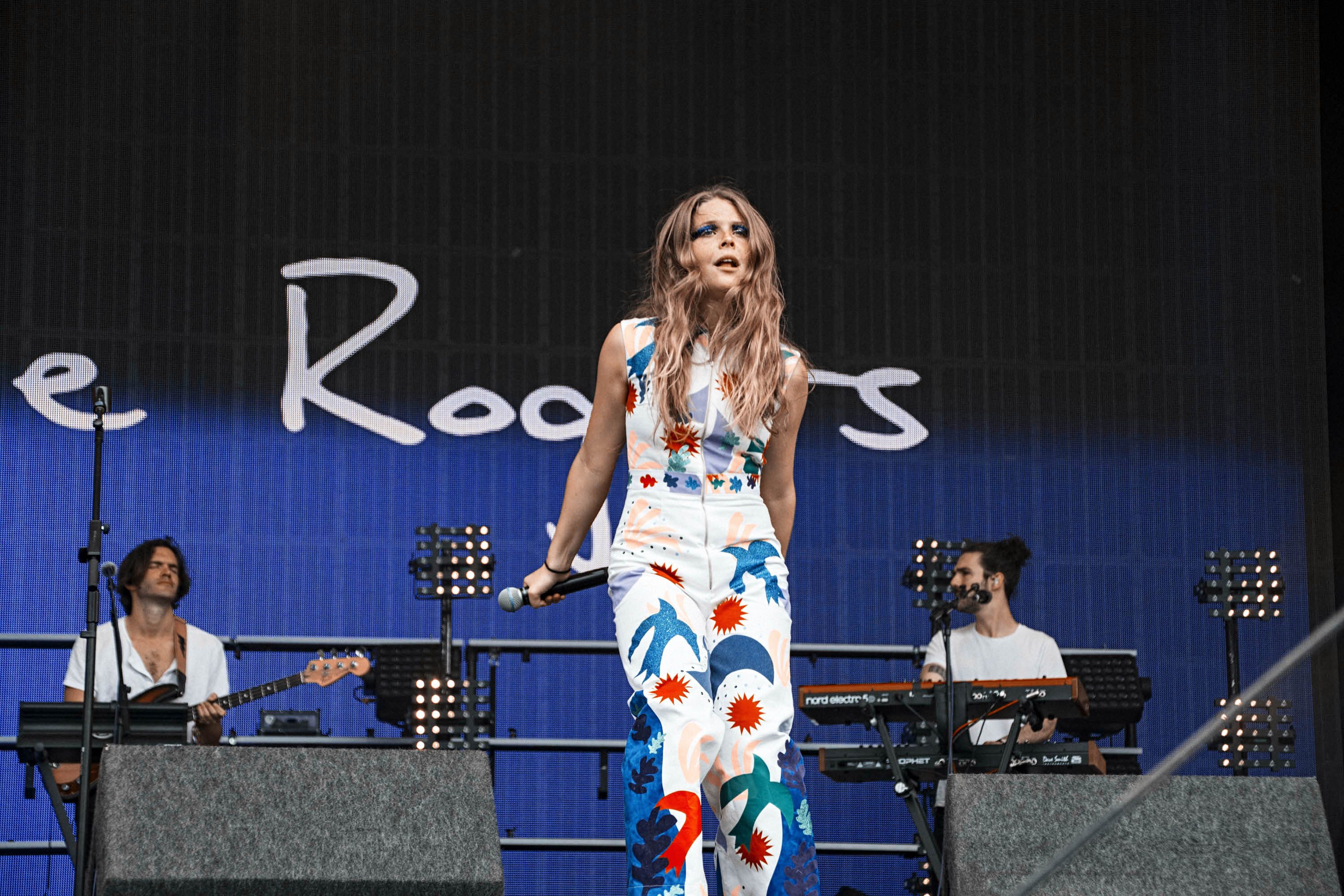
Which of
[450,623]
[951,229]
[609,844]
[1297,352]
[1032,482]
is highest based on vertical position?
[951,229]

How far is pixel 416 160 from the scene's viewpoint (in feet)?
21.2

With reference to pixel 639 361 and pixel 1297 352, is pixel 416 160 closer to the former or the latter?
pixel 1297 352

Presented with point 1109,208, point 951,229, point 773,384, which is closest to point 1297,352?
point 1109,208

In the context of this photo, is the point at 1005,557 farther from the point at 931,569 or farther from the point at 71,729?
the point at 71,729

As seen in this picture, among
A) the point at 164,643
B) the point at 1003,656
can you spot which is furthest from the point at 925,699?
the point at 164,643

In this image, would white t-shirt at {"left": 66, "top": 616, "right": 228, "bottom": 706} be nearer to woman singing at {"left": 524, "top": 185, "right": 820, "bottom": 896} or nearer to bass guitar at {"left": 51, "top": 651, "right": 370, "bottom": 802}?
bass guitar at {"left": 51, "top": 651, "right": 370, "bottom": 802}

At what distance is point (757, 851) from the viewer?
226 cm

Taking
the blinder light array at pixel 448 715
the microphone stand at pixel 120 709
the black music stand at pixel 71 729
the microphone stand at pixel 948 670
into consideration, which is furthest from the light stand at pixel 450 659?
the microphone stand at pixel 948 670

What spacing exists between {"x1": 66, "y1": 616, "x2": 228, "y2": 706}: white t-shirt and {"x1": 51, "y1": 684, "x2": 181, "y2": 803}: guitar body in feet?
0.18

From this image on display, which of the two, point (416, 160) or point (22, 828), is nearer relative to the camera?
point (22, 828)

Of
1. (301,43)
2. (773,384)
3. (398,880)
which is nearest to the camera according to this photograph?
(773,384)

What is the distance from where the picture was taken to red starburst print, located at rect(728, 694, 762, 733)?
7.43 feet

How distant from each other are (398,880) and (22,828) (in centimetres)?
363

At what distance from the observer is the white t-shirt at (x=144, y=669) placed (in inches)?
221
